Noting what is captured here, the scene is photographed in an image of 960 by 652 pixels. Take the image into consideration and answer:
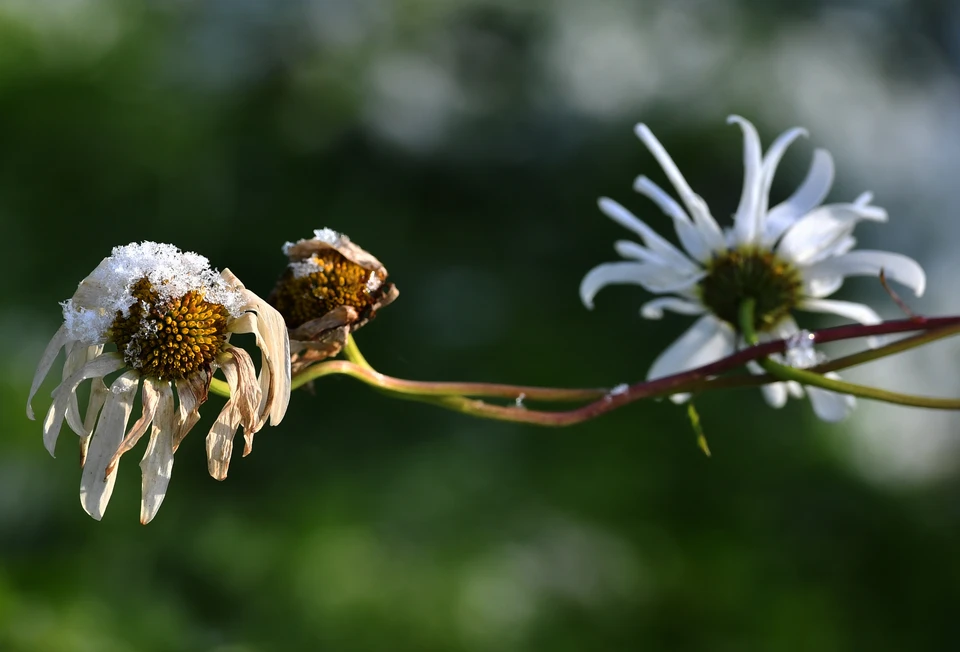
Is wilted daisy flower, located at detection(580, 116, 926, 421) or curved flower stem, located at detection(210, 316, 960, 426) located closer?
curved flower stem, located at detection(210, 316, 960, 426)

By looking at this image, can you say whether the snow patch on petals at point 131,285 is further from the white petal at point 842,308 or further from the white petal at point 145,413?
the white petal at point 842,308

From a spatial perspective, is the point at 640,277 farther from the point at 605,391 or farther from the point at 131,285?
the point at 131,285

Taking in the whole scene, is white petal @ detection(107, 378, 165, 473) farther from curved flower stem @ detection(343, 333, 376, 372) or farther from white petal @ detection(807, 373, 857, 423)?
white petal @ detection(807, 373, 857, 423)

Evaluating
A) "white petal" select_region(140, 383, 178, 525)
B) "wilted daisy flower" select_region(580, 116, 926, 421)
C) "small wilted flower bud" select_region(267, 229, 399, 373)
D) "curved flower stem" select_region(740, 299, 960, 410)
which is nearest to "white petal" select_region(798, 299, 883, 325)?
"wilted daisy flower" select_region(580, 116, 926, 421)

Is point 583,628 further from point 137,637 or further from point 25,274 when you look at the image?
point 25,274

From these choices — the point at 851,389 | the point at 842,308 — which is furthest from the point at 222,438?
the point at 842,308

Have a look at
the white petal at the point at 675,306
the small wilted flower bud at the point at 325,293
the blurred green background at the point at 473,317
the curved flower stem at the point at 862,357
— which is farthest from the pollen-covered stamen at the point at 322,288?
the blurred green background at the point at 473,317
